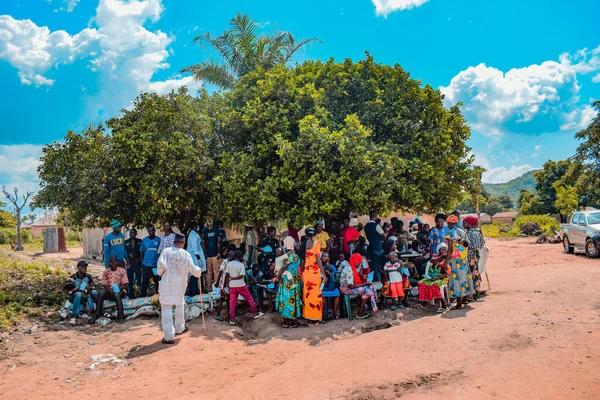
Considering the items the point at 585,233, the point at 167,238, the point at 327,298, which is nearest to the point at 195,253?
the point at 167,238

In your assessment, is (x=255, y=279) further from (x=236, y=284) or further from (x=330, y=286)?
(x=330, y=286)

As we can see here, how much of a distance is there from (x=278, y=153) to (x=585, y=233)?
44.6 feet

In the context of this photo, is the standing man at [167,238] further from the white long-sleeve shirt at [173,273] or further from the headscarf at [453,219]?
the headscarf at [453,219]

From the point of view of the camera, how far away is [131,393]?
5.70 m

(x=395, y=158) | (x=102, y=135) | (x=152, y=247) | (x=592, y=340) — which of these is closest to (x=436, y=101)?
(x=395, y=158)

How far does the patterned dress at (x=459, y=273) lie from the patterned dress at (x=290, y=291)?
3.15m

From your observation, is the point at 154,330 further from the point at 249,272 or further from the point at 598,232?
the point at 598,232

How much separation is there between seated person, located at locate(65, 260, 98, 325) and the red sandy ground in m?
0.54

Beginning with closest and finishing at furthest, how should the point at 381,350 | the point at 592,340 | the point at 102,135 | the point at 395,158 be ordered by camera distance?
1. the point at 592,340
2. the point at 381,350
3. the point at 395,158
4. the point at 102,135

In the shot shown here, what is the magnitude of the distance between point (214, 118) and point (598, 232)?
1445 centimetres

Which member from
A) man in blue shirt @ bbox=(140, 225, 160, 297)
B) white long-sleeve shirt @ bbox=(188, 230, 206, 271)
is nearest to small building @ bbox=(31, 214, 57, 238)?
man in blue shirt @ bbox=(140, 225, 160, 297)

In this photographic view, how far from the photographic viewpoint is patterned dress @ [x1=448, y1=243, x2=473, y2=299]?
865cm

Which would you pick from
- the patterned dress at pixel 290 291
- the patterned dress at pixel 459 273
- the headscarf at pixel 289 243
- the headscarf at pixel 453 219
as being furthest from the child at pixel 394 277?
the headscarf at pixel 289 243

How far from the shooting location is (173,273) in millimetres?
7859
